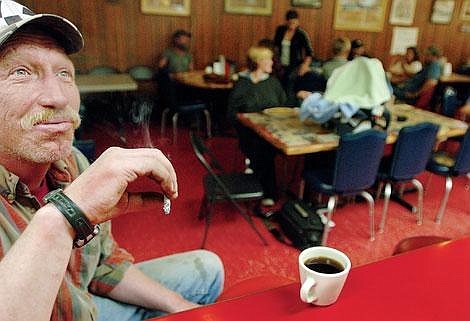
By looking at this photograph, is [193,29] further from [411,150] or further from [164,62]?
[411,150]

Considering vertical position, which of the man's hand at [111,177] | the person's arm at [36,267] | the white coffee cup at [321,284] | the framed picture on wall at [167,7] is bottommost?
the white coffee cup at [321,284]

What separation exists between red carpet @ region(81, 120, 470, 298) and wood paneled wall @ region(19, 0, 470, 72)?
306 centimetres

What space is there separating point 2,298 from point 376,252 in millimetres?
2783

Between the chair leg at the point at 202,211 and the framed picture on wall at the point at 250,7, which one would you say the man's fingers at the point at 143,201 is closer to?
the chair leg at the point at 202,211

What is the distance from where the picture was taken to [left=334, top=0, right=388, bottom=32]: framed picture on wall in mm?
7316

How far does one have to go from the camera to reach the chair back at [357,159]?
264 cm

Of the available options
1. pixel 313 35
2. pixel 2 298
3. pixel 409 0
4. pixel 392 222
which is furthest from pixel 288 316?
pixel 409 0

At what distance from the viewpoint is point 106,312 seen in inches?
48.4

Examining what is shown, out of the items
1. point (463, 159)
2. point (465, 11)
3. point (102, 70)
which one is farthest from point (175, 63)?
point (465, 11)

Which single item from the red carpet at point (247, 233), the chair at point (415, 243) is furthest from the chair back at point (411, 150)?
the chair at point (415, 243)

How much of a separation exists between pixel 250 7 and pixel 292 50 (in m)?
1.21

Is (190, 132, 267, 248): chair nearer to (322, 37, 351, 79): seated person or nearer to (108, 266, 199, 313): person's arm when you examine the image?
(108, 266, 199, 313): person's arm

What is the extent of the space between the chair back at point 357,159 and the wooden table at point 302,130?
23 centimetres

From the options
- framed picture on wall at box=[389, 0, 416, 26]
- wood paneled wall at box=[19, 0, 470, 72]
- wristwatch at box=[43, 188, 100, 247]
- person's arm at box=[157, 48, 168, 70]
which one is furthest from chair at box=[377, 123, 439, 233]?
framed picture on wall at box=[389, 0, 416, 26]
